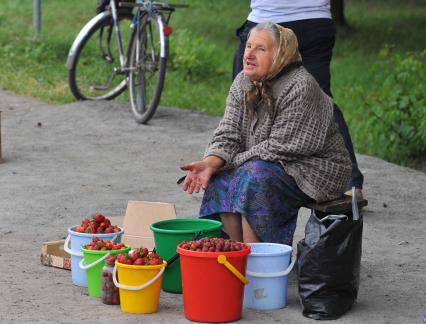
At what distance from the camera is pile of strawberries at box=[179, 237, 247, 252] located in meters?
4.59

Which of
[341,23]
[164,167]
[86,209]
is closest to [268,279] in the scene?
[86,209]

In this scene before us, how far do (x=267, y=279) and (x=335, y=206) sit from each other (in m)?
0.49

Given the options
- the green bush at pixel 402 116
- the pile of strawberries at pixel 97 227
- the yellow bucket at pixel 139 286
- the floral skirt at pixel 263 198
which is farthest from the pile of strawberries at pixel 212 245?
the green bush at pixel 402 116

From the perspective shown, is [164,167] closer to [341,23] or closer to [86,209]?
[86,209]

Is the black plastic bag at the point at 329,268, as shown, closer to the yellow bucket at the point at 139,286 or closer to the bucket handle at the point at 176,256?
the bucket handle at the point at 176,256

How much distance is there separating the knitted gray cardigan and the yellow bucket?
767 mm

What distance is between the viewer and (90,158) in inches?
344

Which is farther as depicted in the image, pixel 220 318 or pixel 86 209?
pixel 86 209

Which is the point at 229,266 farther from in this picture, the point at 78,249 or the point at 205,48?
the point at 205,48

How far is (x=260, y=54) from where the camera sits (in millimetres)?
5176

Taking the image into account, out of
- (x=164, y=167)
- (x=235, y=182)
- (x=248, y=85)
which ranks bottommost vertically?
(x=164, y=167)

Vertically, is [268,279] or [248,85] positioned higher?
[248,85]

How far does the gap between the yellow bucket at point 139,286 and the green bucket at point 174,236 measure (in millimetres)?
239

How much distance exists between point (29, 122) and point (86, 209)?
11.1 ft
